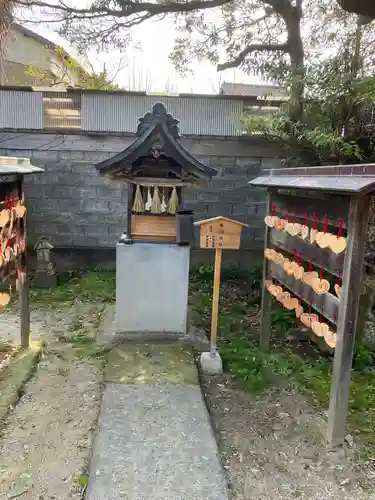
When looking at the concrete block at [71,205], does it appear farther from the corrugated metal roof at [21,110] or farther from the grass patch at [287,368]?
the grass patch at [287,368]

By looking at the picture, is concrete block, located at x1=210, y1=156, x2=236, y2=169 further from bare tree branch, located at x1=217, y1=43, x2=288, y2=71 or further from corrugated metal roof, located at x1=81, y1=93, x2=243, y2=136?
bare tree branch, located at x1=217, y1=43, x2=288, y2=71

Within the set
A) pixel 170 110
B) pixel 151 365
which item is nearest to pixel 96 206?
pixel 170 110

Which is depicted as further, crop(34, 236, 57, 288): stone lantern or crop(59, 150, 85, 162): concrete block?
crop(59, 150, 85, 162): concrete block

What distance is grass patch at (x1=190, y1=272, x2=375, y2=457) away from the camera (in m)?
3.77

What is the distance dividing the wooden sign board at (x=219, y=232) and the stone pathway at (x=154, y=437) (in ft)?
4.50

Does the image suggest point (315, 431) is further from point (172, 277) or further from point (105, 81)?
point (105, 81)

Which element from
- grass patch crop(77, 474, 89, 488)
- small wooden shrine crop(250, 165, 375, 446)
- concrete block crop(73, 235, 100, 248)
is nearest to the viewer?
grass patch crop(77, 474, 89, 488)

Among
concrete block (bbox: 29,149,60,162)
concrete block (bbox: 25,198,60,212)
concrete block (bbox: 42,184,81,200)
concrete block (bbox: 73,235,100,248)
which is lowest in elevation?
concrete block (bbox: 73,235,100,248)

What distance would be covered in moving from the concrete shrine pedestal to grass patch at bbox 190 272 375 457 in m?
0.78

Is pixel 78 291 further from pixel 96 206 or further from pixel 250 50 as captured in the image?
pixel 250 50

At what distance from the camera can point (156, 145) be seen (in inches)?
184

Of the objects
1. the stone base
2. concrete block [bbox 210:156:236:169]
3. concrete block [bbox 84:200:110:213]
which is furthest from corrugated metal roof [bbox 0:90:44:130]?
concrete block [bbox 210:156:236:169]

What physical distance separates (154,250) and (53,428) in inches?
93.2

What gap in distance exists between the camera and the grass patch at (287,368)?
3770mm
